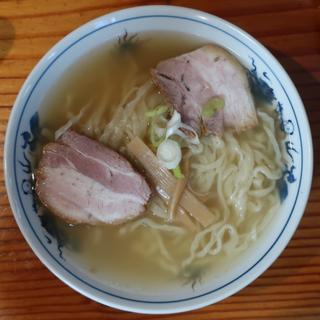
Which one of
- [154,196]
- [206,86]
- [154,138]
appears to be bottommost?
[154,196]

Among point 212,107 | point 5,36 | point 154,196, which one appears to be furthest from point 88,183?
point 5,36

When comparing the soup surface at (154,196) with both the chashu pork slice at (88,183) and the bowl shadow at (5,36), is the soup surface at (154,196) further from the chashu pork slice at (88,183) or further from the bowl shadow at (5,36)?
the bowl shadow at (5,36)

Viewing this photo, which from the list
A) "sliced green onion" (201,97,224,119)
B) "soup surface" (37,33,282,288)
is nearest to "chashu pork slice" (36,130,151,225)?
"soup surface" (37,33,282,288)

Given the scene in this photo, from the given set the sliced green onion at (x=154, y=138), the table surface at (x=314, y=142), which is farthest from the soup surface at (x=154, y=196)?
the table surface at (x=314, y=142)

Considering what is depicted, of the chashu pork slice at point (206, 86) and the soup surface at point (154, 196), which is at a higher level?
the chashu pork slice at point (206, 86)

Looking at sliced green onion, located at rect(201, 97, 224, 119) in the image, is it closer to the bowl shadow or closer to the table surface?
the table surface

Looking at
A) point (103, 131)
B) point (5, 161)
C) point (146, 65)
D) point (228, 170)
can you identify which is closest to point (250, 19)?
point (146, 65)

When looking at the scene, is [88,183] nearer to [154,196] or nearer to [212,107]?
[154,196]
